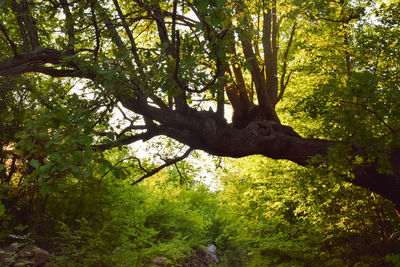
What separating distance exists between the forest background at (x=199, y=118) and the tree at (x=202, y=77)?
0.03 metres

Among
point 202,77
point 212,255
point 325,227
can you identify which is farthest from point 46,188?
point 212,255

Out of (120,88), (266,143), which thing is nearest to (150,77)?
(120,88)

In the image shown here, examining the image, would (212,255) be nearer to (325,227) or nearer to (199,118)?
(325,227)

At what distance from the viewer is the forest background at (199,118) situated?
4.31m

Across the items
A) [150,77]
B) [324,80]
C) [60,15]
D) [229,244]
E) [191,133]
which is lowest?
[229,244]

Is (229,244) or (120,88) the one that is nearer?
(120,88)

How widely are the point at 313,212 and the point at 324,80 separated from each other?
3940mm

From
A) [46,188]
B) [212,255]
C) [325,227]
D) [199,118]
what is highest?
[199,118]

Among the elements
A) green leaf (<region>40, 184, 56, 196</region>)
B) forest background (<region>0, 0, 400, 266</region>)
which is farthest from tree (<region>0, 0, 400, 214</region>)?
green leaf (<region>40, 184, 56, 196</region>)

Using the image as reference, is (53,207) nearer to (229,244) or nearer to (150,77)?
(150,77)

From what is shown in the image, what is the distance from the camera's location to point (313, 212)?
10.2 meters

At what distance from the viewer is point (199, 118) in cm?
614

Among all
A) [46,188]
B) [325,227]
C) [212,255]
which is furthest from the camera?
[212,255]

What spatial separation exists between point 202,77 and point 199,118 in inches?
53.8
